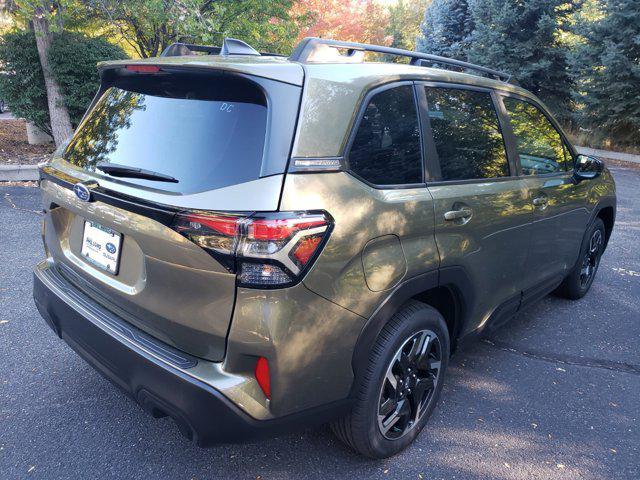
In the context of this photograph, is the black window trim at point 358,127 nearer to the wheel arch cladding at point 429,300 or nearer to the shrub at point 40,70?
the wheel arch cladding at point 429,300

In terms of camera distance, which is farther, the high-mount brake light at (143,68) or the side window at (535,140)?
the side window at (535,140)

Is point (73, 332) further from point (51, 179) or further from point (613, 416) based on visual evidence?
point (613, 416)

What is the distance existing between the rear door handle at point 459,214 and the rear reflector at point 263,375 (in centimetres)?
115

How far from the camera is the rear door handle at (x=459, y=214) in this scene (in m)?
2.45

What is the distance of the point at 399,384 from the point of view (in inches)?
96.0

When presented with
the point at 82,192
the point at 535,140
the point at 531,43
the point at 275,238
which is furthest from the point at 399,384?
the point at 531,43

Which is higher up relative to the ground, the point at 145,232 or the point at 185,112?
the point at 185,112

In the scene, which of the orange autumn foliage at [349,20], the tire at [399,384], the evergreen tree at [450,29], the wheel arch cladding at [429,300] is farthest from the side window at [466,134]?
the orange autumn foliage at [349,20]

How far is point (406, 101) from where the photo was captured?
238cm

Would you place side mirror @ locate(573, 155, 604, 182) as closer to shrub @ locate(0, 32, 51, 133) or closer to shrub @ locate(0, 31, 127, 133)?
shrub @ locate(0, 31, 127, 133)

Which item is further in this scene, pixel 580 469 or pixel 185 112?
pixel 580 469

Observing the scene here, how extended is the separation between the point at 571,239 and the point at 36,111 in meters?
8.87

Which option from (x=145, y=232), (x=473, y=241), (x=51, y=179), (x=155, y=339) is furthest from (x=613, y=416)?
(x=51, y=179)

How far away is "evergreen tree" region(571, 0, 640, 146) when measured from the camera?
1318 centimetres
